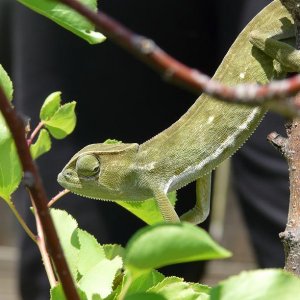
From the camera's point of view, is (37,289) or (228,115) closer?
(228,115)

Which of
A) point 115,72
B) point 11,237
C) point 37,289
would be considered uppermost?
point 115,72

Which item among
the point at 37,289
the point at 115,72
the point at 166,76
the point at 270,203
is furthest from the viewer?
the point at 37,289

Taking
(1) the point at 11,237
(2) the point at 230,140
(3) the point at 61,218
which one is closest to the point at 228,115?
(2) the point at 230,140

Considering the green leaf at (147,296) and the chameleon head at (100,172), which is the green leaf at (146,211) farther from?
the green leaf at (147,296)

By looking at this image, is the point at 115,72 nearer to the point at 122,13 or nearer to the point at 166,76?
the point at 122,13

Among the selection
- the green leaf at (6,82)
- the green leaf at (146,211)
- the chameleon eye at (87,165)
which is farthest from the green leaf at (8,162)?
the chameleon eye at (87,165)

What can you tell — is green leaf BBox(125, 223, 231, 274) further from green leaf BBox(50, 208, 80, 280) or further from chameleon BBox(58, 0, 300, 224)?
chameleon BBox(58, 0, 300, 224)
